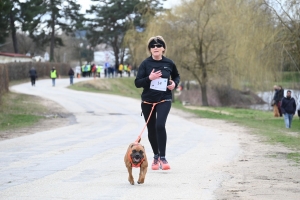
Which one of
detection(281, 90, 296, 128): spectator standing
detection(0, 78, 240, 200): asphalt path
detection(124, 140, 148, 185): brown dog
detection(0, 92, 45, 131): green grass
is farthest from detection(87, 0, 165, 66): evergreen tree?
detection(124, 140, 148, 185): brown dog

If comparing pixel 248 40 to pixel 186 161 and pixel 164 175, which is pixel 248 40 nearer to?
pixel 186 161

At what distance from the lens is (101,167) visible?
34.1ft

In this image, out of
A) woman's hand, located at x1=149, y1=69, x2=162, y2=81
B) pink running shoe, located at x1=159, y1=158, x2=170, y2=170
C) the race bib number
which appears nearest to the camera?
woman's hand, located at x1=149, y1=69, x2=162, y2=81

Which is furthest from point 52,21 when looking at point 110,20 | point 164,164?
point 164,164

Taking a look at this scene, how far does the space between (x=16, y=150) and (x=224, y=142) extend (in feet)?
18.3

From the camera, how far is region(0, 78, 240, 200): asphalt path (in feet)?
25.6

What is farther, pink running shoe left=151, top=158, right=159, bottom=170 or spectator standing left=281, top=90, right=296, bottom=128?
spectator standing left=281, top=90, right=296, bottom=128

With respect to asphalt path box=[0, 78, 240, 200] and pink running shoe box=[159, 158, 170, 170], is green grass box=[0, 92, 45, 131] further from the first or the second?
pink running shoe box=[159, 158, 170, 170]

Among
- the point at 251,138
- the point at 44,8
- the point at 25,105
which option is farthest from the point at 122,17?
the point at 251,138

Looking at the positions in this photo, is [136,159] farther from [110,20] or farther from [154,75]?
[110,20]

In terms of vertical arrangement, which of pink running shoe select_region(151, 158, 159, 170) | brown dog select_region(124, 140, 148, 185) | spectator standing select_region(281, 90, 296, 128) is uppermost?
brown dog select_region(124, 140, 148, 185)

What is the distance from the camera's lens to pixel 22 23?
75125 millimetres

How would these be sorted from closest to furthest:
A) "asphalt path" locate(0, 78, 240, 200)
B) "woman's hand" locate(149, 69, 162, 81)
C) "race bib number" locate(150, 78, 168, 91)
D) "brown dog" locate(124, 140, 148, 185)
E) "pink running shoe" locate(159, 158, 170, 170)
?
"asphalt path" locate(0, 78, 240, 200) < "brown dog" locate(124, 140, 148, 185) < "woman's hand" locate(149, 69, 162, 81) < "race bib number" locate(150, 78, 168, 91) < "pink running shoe" locate(159, 158, 170, 170)

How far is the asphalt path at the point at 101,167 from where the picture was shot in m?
7.81
